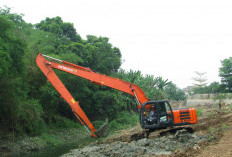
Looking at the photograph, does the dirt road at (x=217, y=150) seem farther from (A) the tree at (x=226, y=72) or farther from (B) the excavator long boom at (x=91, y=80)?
(A) the tree at (x=226, y=72)

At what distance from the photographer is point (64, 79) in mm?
27641

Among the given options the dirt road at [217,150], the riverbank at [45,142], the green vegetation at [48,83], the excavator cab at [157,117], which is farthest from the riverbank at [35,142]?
the dirt road at [217,150]

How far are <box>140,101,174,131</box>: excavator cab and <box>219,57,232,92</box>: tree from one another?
31315 mm

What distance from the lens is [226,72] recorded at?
41.3 meters

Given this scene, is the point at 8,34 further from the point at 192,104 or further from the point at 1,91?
the point at 192,104

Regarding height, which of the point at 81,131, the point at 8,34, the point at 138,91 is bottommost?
the point at 81,131

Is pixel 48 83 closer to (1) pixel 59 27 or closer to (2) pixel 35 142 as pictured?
(2) pixel 35 142

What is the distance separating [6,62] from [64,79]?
14198mm

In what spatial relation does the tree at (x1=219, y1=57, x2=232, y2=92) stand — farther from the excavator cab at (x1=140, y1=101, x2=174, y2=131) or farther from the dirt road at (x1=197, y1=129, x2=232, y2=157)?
the dirt road at (x1=197, y1=129, x2=232, y2=157)

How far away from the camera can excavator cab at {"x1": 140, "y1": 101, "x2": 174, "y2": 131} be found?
13.4m

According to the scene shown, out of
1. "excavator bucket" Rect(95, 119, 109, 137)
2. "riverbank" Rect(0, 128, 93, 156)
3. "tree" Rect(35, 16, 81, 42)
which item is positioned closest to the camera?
"riverbank" Rect(0, 128, 93, 156)

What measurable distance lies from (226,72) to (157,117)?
3217 centimetres

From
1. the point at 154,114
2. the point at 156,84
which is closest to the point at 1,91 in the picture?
the point at 154,114

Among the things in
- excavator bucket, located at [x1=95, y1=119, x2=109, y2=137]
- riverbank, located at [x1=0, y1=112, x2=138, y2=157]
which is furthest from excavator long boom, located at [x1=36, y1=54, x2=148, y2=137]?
riverbank, located at [x1=0, y1=112, x2=138, y2=157]
